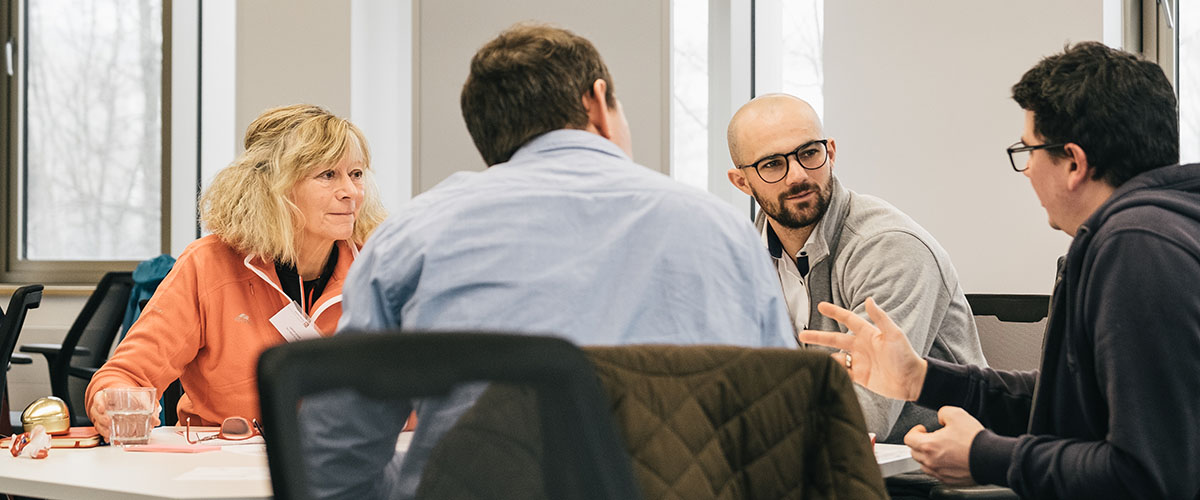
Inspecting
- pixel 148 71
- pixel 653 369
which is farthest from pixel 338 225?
pixel 148 71

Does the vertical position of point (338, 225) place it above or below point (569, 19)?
below

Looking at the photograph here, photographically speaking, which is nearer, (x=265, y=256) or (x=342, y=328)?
(x=342, y=328)

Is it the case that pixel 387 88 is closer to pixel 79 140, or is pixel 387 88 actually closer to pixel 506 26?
pixel 506 26

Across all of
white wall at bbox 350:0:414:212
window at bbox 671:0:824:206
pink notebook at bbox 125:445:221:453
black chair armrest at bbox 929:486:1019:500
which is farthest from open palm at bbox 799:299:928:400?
white wall at bbox 350:0:414:212

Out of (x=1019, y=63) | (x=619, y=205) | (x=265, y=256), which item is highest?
(x=1019, y=63)

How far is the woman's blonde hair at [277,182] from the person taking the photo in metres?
2.59

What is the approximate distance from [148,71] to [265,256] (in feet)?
10.5

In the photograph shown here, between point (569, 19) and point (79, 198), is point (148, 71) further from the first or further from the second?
point (569, 19)

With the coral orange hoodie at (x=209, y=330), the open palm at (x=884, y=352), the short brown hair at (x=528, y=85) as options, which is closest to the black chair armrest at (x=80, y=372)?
the coral orange hoodie at (x=209, y=330)

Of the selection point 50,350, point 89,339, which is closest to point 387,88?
point 89,339

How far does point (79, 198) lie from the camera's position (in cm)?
541

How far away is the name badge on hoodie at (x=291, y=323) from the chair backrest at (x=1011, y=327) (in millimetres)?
1610

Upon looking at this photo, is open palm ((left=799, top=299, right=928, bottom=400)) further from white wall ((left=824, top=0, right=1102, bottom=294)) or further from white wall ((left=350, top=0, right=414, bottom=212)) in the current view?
white wall ((left=350, top=0, right=414, bottom=212))

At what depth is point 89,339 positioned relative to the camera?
4.46 m
